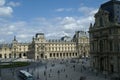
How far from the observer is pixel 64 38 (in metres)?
191

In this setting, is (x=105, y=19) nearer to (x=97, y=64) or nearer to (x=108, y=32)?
(x=108, y=32)

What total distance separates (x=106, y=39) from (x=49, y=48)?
10580cm

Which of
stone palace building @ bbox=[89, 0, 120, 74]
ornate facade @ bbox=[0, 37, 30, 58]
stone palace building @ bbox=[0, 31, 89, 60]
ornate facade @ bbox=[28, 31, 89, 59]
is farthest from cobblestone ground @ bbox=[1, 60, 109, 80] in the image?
ornate facade @ bbox=[0, 37, 30, 58]

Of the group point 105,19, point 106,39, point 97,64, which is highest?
point 105,19

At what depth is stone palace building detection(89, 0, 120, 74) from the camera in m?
68.6

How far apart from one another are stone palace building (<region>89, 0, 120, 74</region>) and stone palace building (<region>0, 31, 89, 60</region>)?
9373 cm

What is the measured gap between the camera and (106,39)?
71.8m

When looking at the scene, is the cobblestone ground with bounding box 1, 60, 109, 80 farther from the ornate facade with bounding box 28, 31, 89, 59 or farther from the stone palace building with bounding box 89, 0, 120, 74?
the ornate facade with bounding box 28, 31, 89, 59

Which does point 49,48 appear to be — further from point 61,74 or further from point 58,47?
point 61,74

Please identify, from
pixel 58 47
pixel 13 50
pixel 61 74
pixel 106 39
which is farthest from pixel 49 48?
pixel 106 39

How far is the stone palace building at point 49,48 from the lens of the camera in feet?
565

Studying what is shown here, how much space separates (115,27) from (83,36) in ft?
367

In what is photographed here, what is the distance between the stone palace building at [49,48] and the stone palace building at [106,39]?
308 feet

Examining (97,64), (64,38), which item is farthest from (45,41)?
(97,64)
